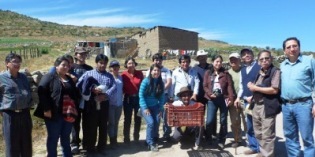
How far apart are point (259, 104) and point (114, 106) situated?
2736 millimetres

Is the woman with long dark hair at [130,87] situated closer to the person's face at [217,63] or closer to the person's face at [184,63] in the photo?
the person's face at [184,63]

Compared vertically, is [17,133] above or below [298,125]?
below

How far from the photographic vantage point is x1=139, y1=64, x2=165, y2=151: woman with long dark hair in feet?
23.5

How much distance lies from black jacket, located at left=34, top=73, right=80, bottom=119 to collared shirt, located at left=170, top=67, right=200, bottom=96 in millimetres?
2566

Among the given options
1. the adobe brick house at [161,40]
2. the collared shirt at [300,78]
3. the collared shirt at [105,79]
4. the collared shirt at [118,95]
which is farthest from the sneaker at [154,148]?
the adobe brick house at [161,40]

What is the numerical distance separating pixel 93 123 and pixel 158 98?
138 centimetres

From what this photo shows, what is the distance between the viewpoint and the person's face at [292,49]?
17.2 feet

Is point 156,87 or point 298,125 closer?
point 298,125

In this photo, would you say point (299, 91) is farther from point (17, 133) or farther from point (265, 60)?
point (17, 133)

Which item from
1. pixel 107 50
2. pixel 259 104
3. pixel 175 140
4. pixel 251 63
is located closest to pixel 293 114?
pixel 259 104


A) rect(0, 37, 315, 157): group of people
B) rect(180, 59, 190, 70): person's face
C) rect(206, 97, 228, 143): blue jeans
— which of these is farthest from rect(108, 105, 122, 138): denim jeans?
rect(206, 97, 228, 143): blue jeans

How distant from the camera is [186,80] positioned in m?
7.45

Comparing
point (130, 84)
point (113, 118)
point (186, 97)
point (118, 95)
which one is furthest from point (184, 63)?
point (113, 118)

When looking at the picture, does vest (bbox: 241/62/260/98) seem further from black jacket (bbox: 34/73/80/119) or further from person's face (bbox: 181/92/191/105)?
black jacket (bbox: 34/73/80/119)
